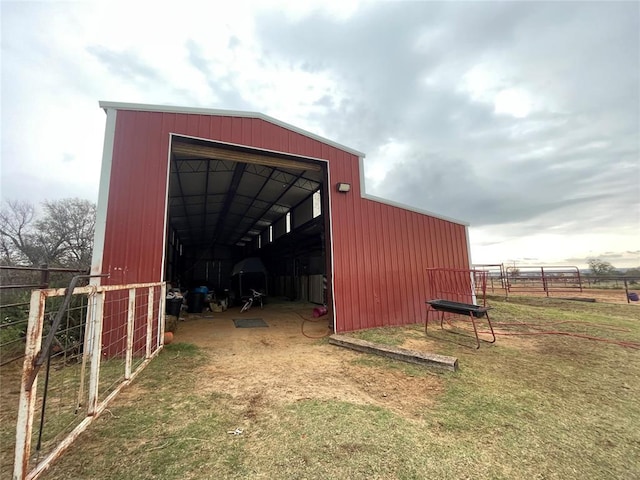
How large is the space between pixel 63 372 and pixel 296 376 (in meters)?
2.94

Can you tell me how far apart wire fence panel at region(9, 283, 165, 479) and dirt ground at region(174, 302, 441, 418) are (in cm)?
100

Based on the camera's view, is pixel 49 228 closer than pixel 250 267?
No

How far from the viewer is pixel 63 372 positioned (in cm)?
323

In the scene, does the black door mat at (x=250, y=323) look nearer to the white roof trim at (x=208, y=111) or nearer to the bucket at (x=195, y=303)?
the bucket at (x=195, y=303)

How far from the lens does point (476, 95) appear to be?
7559 millimetres

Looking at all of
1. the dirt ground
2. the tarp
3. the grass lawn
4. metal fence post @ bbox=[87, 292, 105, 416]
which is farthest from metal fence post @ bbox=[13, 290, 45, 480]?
the tarp

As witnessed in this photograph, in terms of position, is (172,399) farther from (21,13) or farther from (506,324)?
(506,324)

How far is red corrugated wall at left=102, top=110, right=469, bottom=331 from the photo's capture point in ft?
14.1

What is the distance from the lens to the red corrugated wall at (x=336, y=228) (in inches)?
169

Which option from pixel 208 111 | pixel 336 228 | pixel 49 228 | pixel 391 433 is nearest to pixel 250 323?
pixel 336 228

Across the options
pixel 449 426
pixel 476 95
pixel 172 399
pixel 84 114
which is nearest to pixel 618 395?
pixel 449 426

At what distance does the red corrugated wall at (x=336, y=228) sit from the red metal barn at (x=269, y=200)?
0.02 meters

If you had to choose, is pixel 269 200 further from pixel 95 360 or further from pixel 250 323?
pixel 95 360

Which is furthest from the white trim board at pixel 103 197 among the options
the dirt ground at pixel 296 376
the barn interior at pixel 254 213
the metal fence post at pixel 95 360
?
the metal fence post at pixel 95 360
